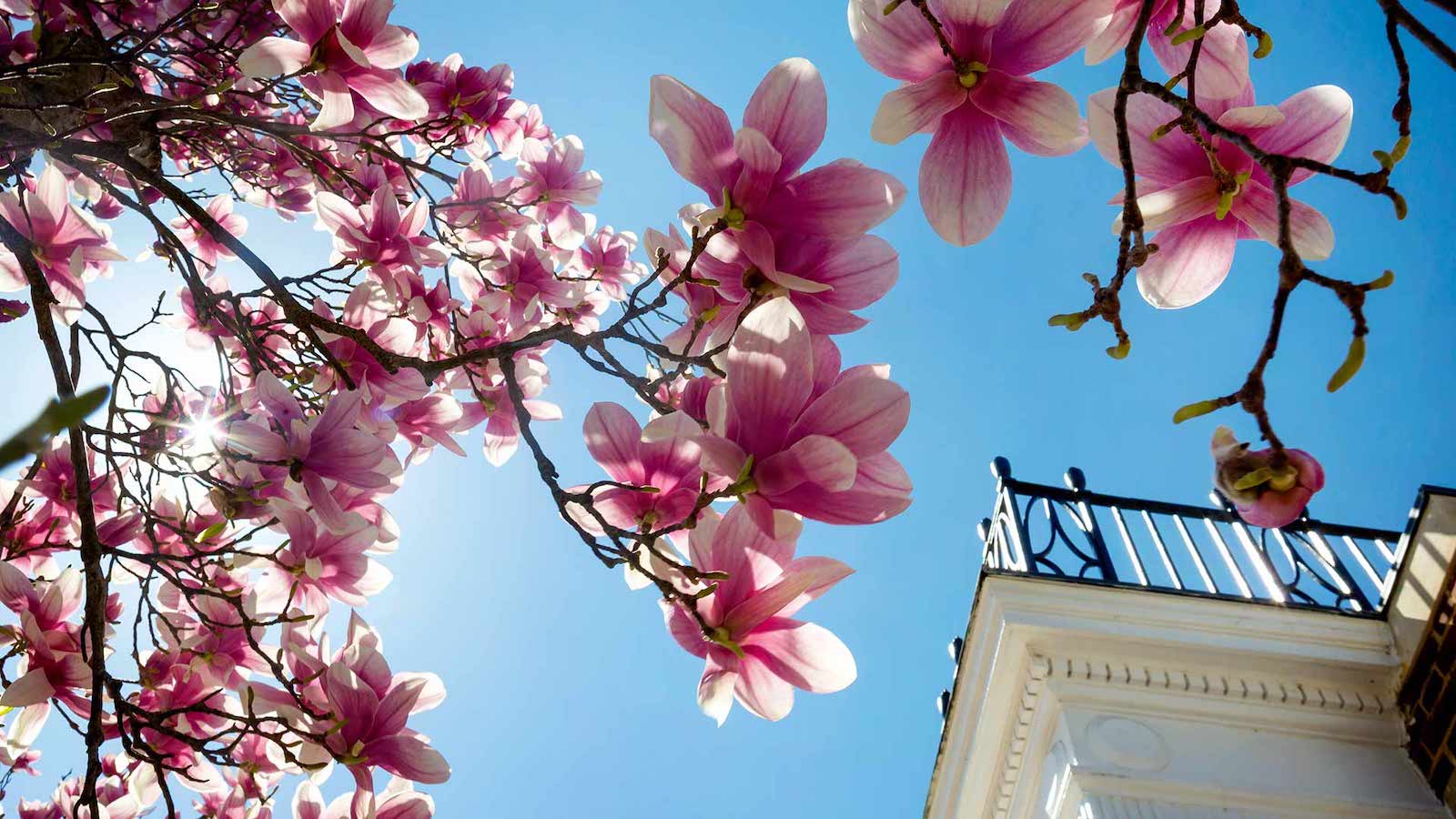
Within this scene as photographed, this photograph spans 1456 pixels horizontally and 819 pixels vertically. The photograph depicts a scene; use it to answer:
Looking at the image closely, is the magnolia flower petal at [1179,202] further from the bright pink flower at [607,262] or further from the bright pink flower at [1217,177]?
the bright pink flower at [607,262]

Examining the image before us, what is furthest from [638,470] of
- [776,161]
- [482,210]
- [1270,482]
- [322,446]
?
[482,210]

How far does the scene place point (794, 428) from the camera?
73cm

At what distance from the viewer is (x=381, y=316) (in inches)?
73.7

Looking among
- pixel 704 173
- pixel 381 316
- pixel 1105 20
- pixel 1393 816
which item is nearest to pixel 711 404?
pixel 704 173

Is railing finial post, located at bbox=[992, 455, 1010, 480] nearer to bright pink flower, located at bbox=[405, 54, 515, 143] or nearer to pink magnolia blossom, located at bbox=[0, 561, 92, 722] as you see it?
bright pink flower, located at bbox=[405, 54, 515, 143]

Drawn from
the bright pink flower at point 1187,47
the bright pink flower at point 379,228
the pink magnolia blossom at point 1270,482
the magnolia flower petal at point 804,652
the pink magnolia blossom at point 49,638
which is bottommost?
the pink magnolia blossom at point 49,638

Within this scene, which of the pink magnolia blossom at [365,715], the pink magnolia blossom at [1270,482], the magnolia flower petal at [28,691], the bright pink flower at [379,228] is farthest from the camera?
the bright pink flower at [379,228]

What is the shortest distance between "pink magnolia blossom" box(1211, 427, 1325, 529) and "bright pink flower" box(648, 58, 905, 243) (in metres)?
0.37

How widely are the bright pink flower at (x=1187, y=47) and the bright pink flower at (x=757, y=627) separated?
56 centimetres

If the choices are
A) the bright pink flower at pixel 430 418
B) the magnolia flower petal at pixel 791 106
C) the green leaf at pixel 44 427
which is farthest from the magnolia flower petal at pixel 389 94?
the green leaf at pixel 44 427

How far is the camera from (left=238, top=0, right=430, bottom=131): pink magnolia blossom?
1146 mm

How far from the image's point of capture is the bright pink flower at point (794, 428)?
28.0 inches

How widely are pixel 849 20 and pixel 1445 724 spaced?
134 inches

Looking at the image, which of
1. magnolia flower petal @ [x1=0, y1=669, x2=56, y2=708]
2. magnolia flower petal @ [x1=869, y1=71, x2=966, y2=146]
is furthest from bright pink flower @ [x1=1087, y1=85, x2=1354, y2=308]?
magnolia flower petal @ [x1=0, y1=669, x2=56, y2=708]
